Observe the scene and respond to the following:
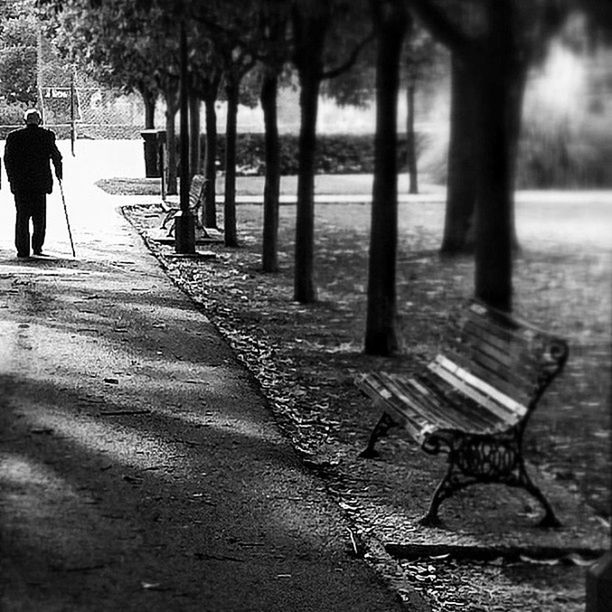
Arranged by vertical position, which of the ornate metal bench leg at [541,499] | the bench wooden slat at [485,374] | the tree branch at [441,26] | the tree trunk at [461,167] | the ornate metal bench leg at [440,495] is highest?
the tree branch at [441,26]

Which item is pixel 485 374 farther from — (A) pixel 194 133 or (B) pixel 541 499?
(A) pixel 194 133

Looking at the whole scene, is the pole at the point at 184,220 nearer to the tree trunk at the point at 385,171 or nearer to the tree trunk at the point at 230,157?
the tree trunk at the point at 230,157

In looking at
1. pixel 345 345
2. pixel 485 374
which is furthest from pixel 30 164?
pixel 485 374

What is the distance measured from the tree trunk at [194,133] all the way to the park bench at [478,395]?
25.0ft

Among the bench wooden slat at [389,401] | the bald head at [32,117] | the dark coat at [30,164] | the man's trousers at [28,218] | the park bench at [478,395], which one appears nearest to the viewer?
the park bench at [478,395]

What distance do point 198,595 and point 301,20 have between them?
1.70 m

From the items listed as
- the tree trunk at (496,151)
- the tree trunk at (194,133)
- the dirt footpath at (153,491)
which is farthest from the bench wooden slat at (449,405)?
the tree trunk at (194,133)

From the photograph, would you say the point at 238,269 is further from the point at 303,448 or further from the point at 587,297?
the point at 587,297

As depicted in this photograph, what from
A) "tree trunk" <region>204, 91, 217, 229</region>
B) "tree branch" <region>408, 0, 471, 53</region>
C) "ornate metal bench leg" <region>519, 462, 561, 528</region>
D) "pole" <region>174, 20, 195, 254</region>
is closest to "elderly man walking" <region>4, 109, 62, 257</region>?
"tree trunk" <region>204, 91, 217, 229</region>

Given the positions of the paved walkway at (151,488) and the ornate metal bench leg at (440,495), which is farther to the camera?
the ornate metal bench leg at (440,495)

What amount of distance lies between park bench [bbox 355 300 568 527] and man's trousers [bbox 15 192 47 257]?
8.00 metres

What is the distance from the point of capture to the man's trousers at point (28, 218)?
12461 millimetres

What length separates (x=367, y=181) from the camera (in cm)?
313

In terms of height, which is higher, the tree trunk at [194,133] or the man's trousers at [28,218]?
the tree trunk at [194,133]
